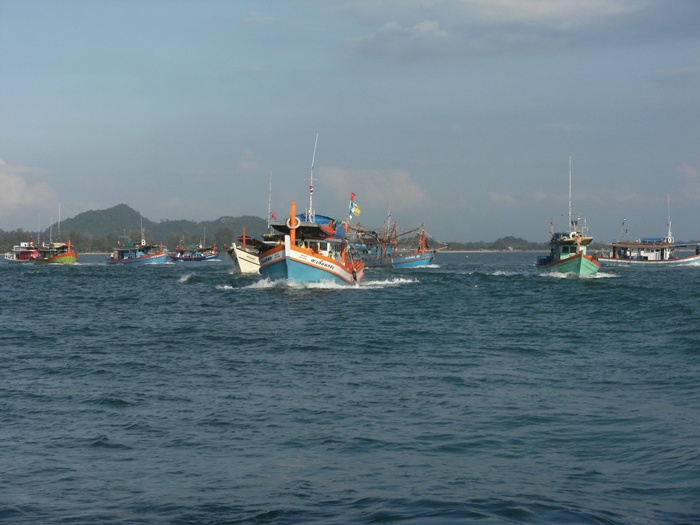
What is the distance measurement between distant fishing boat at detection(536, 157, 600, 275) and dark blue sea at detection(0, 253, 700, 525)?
146 feet

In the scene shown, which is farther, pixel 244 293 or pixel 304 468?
pixel 244 293

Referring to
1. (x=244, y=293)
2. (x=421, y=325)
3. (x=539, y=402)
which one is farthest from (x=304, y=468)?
(x=244, y=293)

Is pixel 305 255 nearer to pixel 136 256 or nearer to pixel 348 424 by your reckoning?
pixel 348 424

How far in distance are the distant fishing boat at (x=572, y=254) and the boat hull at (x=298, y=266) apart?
30742 mm

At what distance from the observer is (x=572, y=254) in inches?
3199

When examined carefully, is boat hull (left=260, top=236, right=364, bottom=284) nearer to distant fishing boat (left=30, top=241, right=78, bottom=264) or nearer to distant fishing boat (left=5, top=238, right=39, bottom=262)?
distant fishing boat (left=30, top=241, right=78, bottom=264)

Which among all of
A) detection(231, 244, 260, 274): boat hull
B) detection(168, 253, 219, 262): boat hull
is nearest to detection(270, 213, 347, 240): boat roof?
detection(231, 244, 260, 274): boat hull

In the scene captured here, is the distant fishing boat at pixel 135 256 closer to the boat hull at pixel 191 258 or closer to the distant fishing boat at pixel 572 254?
Result: the boat hull at pixel 191 258

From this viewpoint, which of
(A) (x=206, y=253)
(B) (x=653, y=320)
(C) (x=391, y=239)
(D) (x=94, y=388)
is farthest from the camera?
(A) (x=206, y=253)

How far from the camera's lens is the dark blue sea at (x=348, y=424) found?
11391mm

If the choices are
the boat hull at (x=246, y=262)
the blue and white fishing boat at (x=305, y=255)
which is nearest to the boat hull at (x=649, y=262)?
the boat hull at (x=246, y=262)

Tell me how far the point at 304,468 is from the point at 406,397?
600cm

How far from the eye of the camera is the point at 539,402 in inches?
722

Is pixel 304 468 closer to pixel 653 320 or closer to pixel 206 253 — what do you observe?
pixel 653 320
